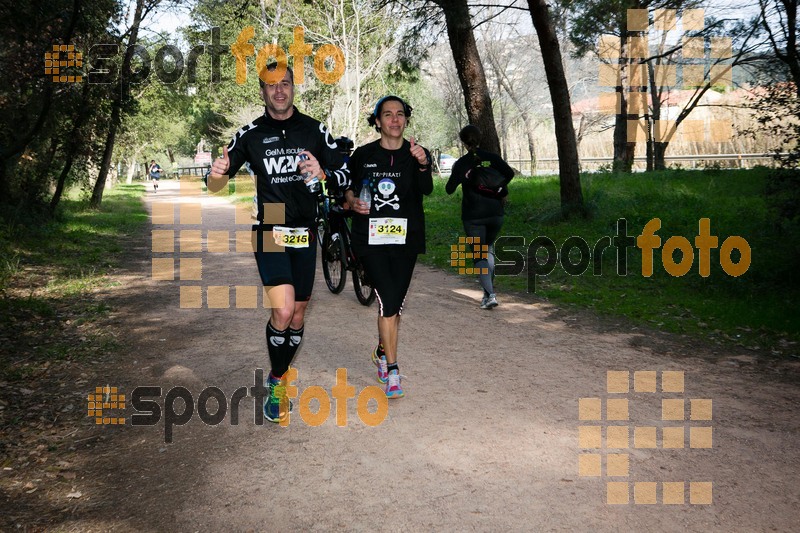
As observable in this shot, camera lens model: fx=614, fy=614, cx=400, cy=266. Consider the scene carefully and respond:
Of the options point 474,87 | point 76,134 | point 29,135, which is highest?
point 474,87

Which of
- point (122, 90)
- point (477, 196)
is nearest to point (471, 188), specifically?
point (477, 196)

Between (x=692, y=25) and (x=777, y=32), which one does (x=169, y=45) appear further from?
(x=777, y=32)

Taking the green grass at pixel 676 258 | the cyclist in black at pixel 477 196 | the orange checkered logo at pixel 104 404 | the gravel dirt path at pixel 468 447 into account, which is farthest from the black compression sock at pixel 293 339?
the green grass at pixel 676 258

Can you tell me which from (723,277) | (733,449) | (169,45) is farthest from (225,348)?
(169,45)

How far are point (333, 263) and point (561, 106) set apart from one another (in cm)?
679

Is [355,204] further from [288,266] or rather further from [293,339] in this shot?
[293,339]

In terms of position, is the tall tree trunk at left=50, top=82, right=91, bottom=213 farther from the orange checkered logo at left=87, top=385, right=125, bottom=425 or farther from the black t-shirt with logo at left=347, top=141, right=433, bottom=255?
the black t-shirt with logo at left=347, top=141, right=433, bottom=255

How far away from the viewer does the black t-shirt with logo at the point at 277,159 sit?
441 centimetres

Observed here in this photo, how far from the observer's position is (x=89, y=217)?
2173 cm

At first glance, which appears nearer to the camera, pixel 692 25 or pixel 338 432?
pixel 338 432

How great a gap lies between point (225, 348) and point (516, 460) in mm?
3703

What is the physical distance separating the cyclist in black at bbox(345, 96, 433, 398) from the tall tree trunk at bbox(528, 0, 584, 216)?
8.67 metres

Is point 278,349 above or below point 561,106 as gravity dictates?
below

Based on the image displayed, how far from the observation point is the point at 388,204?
495 cm
